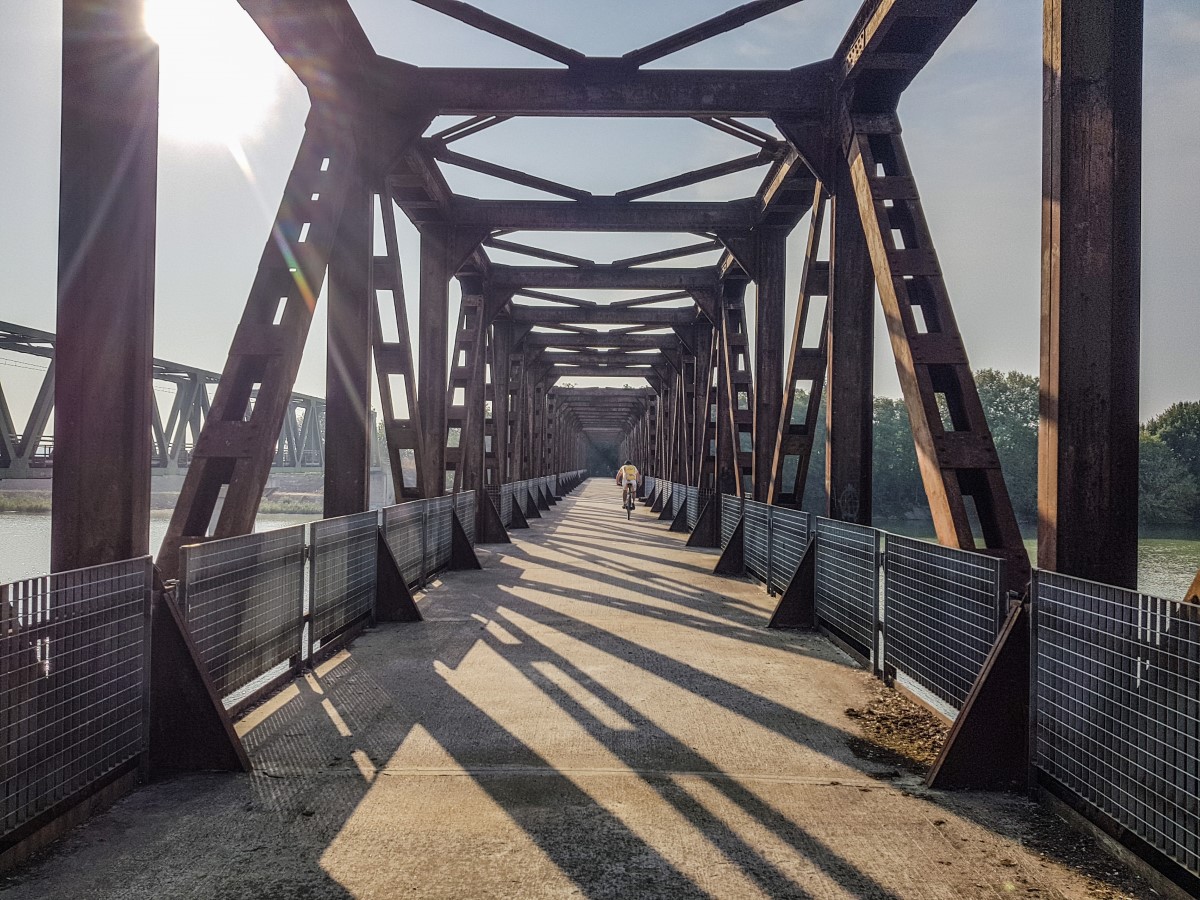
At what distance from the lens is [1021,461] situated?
7112 centimetres

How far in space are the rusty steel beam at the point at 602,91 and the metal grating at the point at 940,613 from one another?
5342 mm

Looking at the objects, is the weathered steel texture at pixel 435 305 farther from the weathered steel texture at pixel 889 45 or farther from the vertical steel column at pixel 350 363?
the weathered steel texture at pixel 889 45

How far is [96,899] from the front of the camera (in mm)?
2752

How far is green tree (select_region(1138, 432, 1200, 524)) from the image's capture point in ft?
186

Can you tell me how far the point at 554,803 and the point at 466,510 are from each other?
1088 cm

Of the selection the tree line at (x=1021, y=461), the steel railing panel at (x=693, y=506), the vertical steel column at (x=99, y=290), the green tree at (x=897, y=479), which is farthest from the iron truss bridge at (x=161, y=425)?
the green tree at (x=897, y=479)

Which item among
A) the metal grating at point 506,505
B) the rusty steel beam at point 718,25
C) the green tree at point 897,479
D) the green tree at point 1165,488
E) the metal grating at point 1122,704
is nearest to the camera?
the metal grating at point 1122,704

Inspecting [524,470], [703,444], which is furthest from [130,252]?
[524,470]

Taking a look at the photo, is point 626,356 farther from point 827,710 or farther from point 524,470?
point 827,710

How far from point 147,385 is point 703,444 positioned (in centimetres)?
1538

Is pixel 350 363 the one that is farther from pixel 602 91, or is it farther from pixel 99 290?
pixel 99 290

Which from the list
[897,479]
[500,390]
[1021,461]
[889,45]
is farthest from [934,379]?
[1021,461]

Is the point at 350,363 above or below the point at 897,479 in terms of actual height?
above

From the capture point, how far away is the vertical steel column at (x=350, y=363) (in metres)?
8.59
